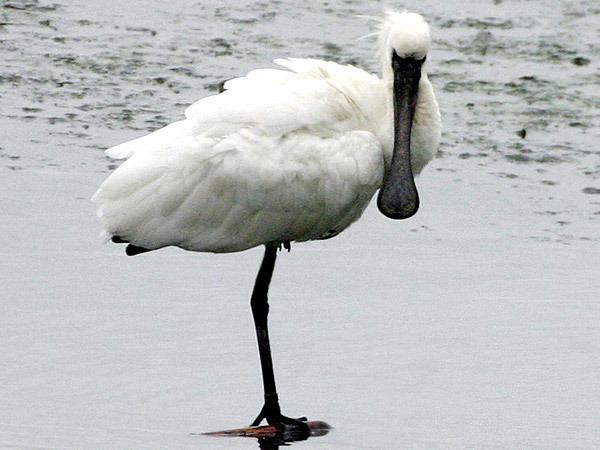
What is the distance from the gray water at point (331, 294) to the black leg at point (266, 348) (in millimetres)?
108

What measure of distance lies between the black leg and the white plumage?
0.26 metres

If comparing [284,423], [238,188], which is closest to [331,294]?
[238,188]

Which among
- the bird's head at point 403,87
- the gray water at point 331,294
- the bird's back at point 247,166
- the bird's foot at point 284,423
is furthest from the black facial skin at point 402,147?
the bird's foot at point 284,423

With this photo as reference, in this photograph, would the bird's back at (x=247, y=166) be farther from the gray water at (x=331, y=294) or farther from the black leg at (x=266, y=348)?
the gray water at (x=331, y=294)

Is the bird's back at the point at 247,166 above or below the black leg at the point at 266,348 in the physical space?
above

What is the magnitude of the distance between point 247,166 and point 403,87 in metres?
0.78

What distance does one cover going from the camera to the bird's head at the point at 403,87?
27.6 feet

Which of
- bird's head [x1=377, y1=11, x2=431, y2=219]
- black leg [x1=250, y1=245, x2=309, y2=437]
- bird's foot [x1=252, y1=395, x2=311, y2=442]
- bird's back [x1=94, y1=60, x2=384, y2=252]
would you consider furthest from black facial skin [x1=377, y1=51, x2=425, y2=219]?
bird's foot [x1=252, y1=395, x2=311, y2=442]

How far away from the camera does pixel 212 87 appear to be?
549 inches

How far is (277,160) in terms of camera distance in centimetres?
830

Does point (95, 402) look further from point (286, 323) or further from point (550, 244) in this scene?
point (550, 244)

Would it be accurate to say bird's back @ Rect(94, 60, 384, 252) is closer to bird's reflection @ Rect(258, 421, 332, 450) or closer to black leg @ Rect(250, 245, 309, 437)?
black leg @ Rect(250, 245, 309, 437)

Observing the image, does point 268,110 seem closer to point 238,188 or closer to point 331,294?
point 238,188

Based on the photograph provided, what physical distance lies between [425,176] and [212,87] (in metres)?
2.67
